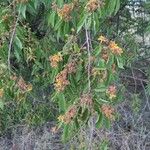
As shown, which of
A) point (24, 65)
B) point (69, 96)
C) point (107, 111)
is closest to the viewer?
point (107, 111)

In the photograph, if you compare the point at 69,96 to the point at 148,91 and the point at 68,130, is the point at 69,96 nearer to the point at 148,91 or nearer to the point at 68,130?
the point at 68,130

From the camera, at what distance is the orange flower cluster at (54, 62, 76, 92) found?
196 centimetres

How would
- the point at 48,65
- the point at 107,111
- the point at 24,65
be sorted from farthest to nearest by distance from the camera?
the point at 24,65 → the point at 48,65 → the point at 107,111

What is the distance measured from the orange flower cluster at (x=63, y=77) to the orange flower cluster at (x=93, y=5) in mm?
260

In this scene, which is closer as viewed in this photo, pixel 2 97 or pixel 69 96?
pixel 69 96

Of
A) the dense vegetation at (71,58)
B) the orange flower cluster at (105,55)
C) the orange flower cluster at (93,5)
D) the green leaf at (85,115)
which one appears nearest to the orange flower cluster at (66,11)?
the dense vegetation at (71,58)

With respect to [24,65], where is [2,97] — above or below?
above

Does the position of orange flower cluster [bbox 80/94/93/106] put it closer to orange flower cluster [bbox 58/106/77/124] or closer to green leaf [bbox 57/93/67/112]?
orange flower cluster [bbox 58/106/77/124]

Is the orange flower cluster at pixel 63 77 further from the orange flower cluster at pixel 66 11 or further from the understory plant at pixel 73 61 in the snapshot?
the orange flower cluster at pixel 66 11

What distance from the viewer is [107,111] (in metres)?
1.94

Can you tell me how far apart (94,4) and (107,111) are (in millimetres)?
463

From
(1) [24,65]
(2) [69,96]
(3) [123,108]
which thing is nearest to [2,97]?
(2) [69,96]

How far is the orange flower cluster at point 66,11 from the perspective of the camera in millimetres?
2139

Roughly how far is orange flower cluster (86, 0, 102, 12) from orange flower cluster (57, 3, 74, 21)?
0.12m
